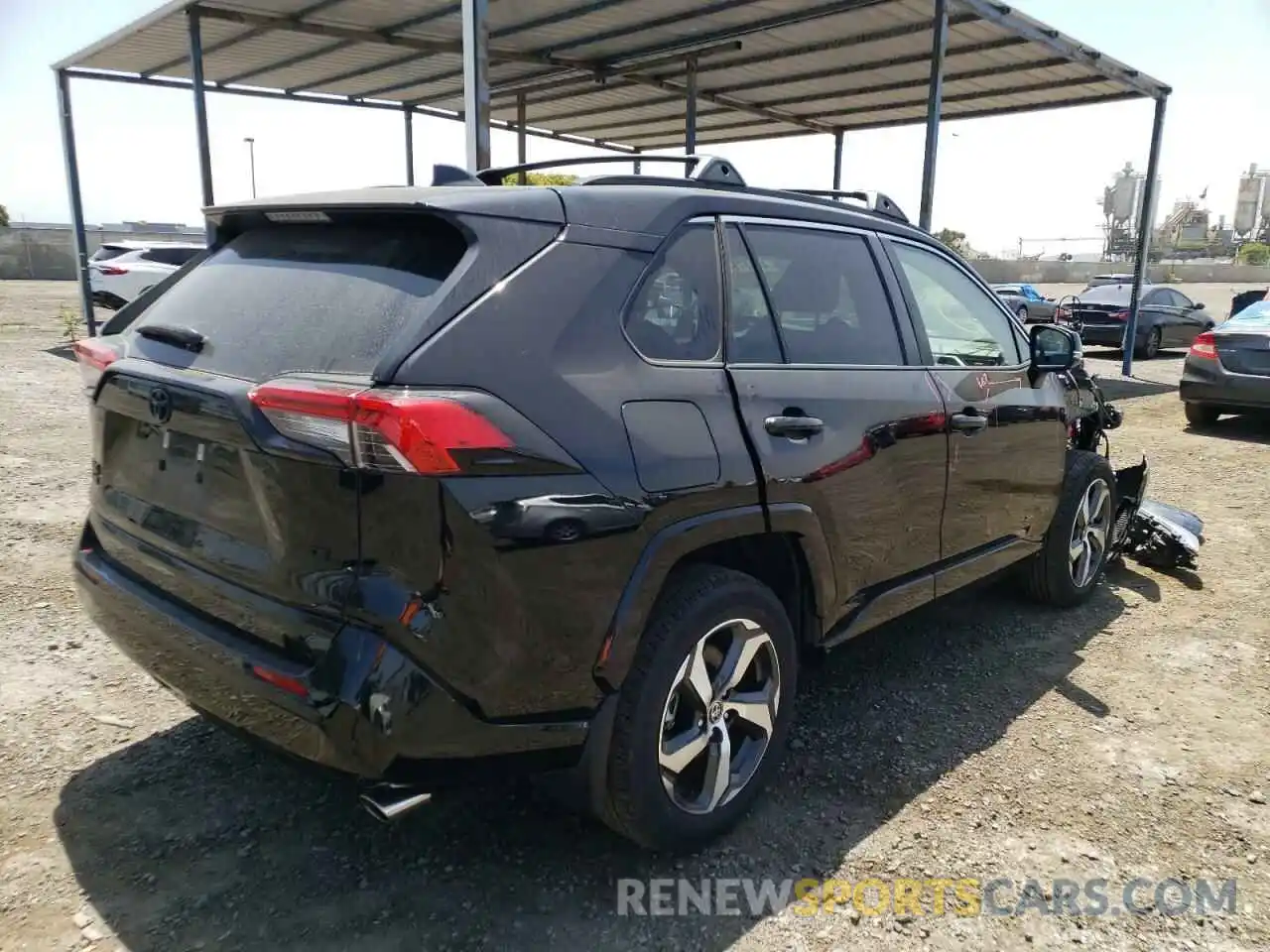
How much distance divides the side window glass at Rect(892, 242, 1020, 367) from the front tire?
1473 millimetres

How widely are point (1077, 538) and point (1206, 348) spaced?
261 inches

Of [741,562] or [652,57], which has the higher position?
[652,57]

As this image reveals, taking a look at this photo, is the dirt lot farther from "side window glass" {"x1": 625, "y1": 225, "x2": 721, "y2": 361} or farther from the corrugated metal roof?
the corrugated metal roof

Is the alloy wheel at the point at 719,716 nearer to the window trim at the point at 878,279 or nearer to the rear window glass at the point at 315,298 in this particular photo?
the window trim at the point at 878,279

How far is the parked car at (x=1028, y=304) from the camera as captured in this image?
19.8 metres

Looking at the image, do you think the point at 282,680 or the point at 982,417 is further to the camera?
the point at 982,417

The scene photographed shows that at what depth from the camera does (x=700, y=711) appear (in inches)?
101

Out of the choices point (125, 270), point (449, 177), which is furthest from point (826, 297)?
point (125, 270)

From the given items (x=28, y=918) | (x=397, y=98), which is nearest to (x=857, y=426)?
(x=28, y=918)

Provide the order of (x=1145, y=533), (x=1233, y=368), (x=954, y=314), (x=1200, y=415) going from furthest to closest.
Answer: (x=1200, y=415) < (x=1233, y=368) < (x=1145, y=533) < (x=954, y=314)

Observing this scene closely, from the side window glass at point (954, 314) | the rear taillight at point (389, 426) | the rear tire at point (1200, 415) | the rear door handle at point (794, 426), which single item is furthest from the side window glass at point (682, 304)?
the rear tire at point (1200, 415)

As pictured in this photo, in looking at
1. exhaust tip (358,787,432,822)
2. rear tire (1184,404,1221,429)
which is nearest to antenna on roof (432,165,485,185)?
exhaust tip (358,787,432,822)

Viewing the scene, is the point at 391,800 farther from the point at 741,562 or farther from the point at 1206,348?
the point at 1206,348

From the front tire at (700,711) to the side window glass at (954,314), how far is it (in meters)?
1.47
